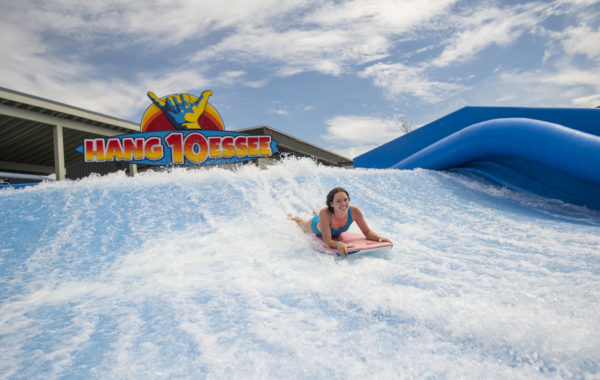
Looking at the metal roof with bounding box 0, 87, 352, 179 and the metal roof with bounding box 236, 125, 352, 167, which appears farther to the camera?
the metal roof with bounding box 236, 125, 352, 167

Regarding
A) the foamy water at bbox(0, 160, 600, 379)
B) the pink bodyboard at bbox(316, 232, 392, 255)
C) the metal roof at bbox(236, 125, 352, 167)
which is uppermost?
the metal roof at bbox(236, 125, 352, 167)

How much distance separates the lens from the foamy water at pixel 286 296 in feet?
4.77

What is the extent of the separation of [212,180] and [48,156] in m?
14.5

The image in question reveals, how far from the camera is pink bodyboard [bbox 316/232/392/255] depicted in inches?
107

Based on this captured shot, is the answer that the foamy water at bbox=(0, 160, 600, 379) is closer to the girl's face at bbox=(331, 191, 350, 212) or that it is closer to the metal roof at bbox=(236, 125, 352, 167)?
the girl's face at bbox=(331, 191, 350, 212)

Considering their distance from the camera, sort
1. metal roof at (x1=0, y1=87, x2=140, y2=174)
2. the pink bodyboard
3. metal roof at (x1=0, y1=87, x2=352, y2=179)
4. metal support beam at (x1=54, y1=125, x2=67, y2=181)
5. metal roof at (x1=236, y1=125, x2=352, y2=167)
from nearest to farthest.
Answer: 1. the pink bodyboard
2. metal roof at (x1=0, y1=87, x2=140, y2=174)
3. metal roof at (x1=0, y1=87, x2=352, y2=179)
4. metal support beam at (x1=54, y1=125, x2=67, y2=181)
5. metal roof at (x1=236, y1=125, x2=352, y2=167)

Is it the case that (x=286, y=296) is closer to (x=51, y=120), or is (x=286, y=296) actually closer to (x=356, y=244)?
(x=356, y=244)

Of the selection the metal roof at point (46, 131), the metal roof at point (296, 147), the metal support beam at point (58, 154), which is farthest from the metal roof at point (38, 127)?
the metal roof at point (296, 147)

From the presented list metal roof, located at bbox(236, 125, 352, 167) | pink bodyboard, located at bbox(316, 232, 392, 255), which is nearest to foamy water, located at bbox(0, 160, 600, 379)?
pink bodyboard, located at bbox(316, 232, 392, 255)

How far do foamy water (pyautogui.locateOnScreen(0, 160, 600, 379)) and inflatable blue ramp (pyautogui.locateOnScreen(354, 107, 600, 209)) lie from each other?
35.8 inches

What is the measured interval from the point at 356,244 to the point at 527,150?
425 cm

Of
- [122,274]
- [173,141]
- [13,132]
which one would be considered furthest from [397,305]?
[13,132]

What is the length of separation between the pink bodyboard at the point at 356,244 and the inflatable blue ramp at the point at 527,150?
3.72m

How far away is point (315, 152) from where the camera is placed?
1973cm
